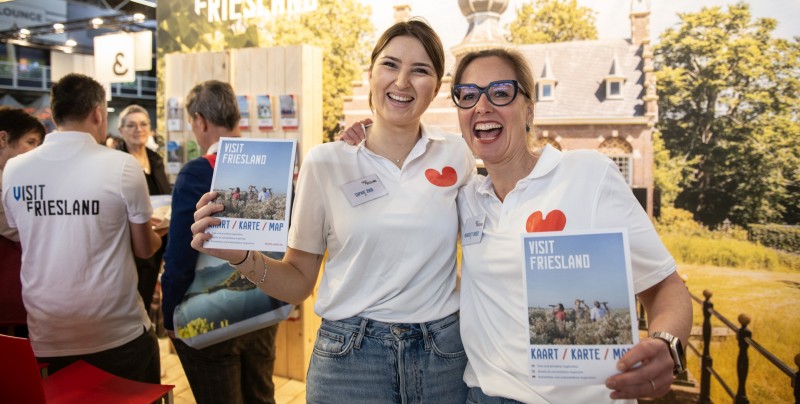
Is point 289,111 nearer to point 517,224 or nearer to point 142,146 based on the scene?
point 142,146

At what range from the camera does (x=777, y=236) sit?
3074mm

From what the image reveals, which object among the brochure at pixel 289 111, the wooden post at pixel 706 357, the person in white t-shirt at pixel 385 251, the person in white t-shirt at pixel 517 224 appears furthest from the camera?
the brochure at pixel 289 111

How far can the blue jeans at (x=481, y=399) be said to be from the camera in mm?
1339

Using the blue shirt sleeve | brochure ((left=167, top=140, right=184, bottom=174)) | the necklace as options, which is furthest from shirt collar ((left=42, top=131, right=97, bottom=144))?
brochure ((left=167, top=140, right=184, bottom=174))

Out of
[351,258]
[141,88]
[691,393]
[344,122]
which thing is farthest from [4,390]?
[141,88]

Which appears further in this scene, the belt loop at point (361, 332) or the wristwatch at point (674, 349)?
the belt loop at point (361, 332)

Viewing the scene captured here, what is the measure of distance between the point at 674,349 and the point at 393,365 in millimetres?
713

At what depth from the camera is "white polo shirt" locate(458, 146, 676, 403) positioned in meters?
1.29

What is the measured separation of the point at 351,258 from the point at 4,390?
1.04m

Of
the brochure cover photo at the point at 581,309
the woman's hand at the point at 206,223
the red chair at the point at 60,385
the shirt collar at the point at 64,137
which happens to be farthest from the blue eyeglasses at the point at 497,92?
the shirt collar at the point at 64,137

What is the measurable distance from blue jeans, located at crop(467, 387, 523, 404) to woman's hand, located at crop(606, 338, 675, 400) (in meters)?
0.32

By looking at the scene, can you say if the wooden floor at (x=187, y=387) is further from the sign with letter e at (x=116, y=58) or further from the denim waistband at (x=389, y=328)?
the sign with letter e at (x=116, y=58)

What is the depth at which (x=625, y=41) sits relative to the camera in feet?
11.2

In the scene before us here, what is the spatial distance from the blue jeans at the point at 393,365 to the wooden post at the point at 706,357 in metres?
2.41
